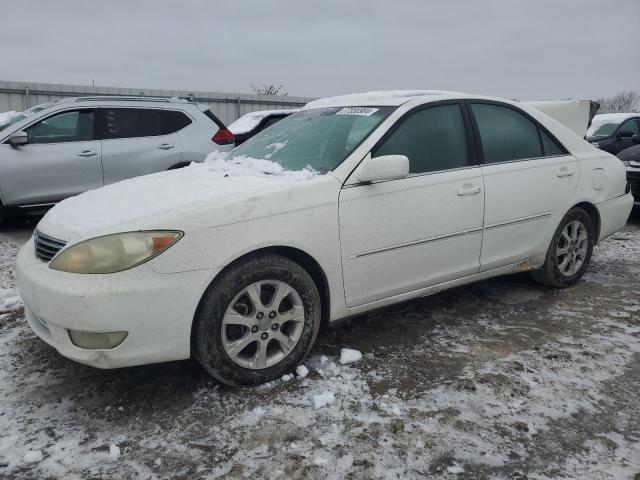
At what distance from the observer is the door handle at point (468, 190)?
11.1ft

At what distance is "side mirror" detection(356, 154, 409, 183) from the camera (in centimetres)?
291

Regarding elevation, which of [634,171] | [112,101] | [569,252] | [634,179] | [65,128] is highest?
[112,101]

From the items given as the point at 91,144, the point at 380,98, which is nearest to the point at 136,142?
the point at 91,144

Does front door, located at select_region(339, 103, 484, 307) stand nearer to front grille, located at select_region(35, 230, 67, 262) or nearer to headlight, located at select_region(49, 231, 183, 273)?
headlight, located at select_region(49, 231, 183, 273)

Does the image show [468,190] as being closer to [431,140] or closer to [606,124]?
[431,140]

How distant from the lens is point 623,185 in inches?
181

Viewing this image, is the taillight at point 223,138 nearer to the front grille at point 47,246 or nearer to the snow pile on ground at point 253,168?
the snow pile on ground at point 253,168

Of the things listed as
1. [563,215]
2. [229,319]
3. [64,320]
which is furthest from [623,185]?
[64,320]

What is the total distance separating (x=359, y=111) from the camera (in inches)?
136

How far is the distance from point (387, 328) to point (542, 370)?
3.29 ft

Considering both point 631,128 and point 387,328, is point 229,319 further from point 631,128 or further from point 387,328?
point 631,128

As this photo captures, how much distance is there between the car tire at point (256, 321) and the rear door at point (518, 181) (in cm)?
146

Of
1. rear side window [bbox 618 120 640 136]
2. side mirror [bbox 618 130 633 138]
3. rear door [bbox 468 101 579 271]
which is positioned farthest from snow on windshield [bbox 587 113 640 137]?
rear door [bbox 468 101 579 271]

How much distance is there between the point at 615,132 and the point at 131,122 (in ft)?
30.0
